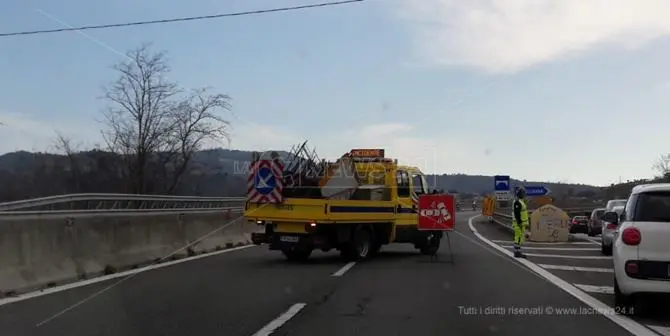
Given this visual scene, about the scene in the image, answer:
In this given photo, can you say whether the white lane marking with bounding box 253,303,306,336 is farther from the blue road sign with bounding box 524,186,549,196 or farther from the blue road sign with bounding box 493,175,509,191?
the blue road sign with bounding box 493,175,509,191

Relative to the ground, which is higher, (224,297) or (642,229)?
(642,229)

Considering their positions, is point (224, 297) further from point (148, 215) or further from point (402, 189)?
point (402, 189)

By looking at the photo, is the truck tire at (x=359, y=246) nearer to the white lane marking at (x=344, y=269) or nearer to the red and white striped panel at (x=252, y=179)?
the white lane marking at (x=344, y=269)

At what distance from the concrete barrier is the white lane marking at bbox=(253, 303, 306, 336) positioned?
4429 mm

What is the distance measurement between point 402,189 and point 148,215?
21.1 feet

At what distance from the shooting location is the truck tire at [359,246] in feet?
59.9

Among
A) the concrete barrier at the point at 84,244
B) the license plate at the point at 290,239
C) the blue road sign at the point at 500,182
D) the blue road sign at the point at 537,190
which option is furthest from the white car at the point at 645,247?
the blue road sign at the point at 500,182

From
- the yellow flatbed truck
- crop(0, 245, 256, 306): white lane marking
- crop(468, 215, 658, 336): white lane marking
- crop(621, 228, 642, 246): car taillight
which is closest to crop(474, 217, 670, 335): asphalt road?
crop(468, 215, 658, 336): white lane marking

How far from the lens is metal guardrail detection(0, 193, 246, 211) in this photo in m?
14.4

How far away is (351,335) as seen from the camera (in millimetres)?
8578

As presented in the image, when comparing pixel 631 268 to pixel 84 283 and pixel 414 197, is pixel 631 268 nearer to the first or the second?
pixel 84 283

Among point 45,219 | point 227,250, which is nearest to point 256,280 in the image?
point 45,219

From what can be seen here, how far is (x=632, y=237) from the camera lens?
9.52 m

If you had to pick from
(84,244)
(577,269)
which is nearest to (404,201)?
(577,269)
